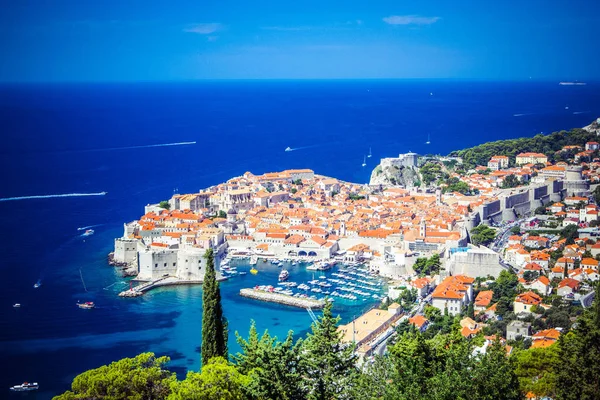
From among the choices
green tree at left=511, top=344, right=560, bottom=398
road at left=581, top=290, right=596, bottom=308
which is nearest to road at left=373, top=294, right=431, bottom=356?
road at left=581, top=290, right=596, bottom=308

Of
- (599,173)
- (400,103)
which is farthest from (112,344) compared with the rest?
(400,103)

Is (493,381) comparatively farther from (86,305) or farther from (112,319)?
(86,305)

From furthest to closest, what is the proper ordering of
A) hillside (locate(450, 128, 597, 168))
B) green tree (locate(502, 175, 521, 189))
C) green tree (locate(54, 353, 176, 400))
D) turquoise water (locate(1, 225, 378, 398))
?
hillside (locate(450, 128, 597, 168))
green tree (locate(502, 175, 521, 189))
turquoise water (locate(1, 225, 378, 398))
green tree (locate(54, 353, 176, 400))

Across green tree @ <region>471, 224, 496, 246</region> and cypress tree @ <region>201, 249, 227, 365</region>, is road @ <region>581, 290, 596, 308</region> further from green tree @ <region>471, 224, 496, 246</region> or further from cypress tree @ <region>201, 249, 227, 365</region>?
cypress tree @ <region>201, 249, 227, 365</region>

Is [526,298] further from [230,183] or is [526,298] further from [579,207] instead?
[230,183]

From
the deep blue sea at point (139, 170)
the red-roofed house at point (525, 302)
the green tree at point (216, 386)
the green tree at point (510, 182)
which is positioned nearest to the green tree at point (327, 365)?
the green tree at point (216, 386)

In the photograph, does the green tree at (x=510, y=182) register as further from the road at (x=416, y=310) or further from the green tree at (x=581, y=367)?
the green tree at (x=581, y=367)
